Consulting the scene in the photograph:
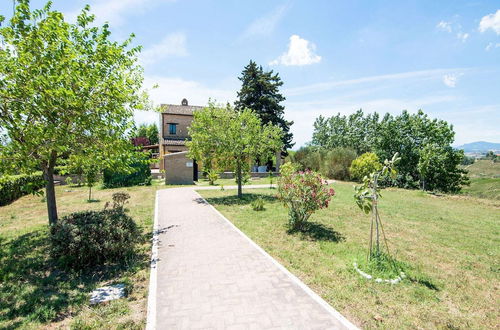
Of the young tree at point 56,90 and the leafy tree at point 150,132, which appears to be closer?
the young tree at point 56,90

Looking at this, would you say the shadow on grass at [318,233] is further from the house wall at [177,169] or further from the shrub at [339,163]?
the shrub at [339,163]

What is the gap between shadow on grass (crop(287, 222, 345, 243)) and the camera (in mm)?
8609

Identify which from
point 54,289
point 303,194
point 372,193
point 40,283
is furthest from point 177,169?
point 372,193

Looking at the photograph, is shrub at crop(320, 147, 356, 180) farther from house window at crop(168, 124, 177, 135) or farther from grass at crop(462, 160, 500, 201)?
house window at crop(168, 124, 177, 135)

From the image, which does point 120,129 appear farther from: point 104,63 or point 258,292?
point 258,292

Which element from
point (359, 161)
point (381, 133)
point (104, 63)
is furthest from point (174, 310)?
point (381, 133)

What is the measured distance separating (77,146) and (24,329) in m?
4.92

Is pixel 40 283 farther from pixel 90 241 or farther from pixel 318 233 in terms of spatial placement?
pixel 318 233

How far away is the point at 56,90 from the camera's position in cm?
557

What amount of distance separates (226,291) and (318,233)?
511 cm

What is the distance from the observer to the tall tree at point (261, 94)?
3703cm

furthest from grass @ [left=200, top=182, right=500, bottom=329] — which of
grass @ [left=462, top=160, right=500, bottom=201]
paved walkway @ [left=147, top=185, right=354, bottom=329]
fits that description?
grass @ [left=462, top=160, right=500, bottom=201]

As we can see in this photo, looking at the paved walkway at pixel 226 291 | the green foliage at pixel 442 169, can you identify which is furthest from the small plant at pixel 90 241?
the green foliage at pixel 442 169

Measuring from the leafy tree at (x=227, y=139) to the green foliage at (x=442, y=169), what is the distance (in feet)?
52.9
